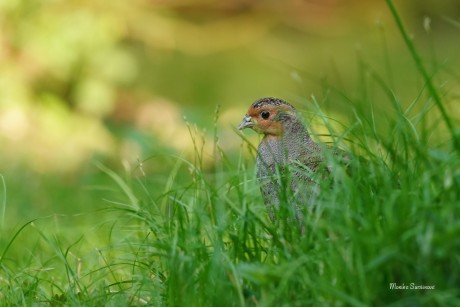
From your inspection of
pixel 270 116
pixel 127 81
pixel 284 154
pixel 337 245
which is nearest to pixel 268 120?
pixel 270 116

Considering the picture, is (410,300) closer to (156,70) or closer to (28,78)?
(28,78)

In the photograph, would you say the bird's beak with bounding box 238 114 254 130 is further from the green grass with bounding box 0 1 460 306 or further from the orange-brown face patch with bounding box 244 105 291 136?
the green grass with bounding box 0 1 460 306

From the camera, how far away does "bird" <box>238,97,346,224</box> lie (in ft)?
10.3

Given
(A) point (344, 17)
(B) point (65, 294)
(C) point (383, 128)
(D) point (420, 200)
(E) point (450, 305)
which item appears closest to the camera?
(E) point (450, 305)

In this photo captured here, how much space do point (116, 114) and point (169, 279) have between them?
5993 millimetres

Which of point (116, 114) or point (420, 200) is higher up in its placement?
point (116, 114)

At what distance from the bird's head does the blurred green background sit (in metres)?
0.17

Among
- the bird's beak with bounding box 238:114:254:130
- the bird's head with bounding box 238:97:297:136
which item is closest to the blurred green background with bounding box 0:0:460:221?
the bird's head with bounding box 238:97:297:136

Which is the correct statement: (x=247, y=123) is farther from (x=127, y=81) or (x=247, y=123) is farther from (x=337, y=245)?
(x=127, y=81)

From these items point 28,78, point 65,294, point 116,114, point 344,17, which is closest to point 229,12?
point 344,17

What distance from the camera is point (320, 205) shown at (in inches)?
109

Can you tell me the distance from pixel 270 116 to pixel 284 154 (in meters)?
0.25

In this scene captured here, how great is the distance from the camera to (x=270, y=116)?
12.5 ft

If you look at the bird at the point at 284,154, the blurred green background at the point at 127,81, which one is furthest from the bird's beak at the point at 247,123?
the blurred green background at the point at 127,81
